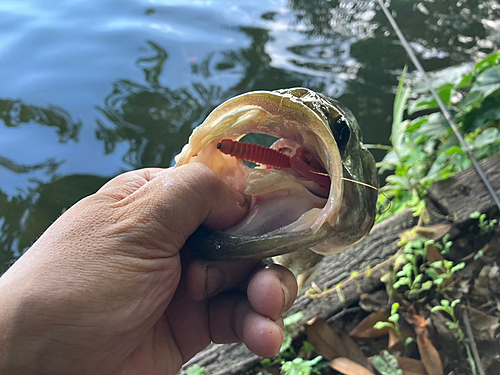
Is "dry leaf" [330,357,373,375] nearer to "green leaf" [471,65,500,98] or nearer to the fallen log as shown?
the fallen log

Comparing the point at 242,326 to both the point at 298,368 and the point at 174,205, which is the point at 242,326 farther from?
the point at 298,368

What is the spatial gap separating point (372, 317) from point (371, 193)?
116 cm

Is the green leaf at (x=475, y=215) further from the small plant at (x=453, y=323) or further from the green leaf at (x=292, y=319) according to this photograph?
the green leaf at (x=292, y=319)

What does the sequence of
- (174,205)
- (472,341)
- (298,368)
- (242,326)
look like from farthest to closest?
1. (472,341)
2. (298,368)
3. (242,326)
4. (174,205)

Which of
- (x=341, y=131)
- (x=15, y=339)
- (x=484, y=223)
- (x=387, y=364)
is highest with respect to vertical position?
(x=341, y=131)

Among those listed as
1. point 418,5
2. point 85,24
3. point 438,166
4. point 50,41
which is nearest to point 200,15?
point 85,24

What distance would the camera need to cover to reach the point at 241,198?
1249mm

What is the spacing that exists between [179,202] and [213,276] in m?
0.39

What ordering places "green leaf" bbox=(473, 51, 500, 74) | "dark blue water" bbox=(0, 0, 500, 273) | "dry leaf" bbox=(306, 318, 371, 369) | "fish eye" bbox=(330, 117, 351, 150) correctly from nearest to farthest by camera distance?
"fish eye" bbox=(330, 117, 351, 150) < "dry leaf" bbox=(306, 318, 371, 369) < "green leaf" bbox=(473, 51, 500, 74) < "dark blue water" bbox=(0, 0, 500, 273)

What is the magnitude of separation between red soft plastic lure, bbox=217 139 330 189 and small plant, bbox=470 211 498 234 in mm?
1617

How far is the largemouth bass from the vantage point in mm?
1021

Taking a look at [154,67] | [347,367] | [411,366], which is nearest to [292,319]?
[347,367]

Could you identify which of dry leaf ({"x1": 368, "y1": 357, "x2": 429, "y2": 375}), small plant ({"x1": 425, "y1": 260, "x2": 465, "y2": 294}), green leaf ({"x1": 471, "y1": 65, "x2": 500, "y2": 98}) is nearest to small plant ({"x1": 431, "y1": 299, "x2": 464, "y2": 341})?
small plant ({"x1": 425, "y1": 260, "x2": 465, "y2": 294})

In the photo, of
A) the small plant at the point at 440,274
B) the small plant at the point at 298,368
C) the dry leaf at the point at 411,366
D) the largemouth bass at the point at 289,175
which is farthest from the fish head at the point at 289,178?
the small plant at the point at 440,274
